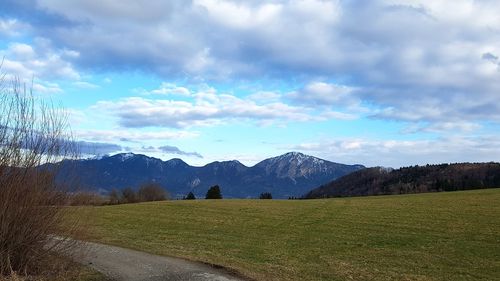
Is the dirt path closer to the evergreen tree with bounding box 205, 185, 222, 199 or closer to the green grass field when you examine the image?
the green grass field

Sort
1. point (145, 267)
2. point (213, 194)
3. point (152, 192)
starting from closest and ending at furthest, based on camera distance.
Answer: point (145, 267) < point (213, 194) < point (152, 192)

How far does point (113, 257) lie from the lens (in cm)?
1722

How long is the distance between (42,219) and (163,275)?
3.83 metres

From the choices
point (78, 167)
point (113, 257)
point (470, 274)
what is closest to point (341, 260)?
point (470, 274)

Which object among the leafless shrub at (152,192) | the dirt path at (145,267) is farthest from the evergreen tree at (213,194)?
the dirt path at (145,267)

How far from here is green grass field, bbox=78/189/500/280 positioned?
18297 millimetres

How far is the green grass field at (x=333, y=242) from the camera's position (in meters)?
18.3

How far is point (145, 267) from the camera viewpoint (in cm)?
1529

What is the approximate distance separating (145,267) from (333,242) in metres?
14.1

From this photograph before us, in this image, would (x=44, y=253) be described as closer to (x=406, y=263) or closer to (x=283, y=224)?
(x=406, y=263)

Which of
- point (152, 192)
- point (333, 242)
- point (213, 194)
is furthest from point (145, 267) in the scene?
point (152, 192)

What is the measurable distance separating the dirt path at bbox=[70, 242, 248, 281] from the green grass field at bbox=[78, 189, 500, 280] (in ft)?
3.31

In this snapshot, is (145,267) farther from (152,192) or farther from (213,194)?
(152,192)

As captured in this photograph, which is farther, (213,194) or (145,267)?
(213,194)
